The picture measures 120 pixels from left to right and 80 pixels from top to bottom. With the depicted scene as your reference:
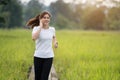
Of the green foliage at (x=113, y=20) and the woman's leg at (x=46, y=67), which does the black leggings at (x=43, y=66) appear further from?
the green foliage at (x=113, y=20)

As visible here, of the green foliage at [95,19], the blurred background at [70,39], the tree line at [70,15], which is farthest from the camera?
the green foliage at [95,19]

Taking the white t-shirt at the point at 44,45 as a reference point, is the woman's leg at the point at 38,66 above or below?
below

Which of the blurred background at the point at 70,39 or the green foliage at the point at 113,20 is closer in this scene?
the blurred background at the point at 70,39

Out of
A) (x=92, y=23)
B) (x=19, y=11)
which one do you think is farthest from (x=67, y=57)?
(x=92, y=23)

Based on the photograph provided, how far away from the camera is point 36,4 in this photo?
7212cm

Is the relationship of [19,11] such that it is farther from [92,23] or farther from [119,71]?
[119,71]

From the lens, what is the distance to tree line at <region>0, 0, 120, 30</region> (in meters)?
56.2

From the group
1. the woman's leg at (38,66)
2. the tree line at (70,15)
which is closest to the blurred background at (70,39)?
the tree line at (70,15)

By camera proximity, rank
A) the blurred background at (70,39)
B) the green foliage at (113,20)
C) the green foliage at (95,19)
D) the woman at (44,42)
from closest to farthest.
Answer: the woman at (44,42) < the blurred background at (70,39) < the green foliage at (113,20) < the green foliage at (95,19)

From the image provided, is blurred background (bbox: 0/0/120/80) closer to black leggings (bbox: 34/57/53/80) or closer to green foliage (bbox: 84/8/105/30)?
green foliage (bbox: 84/8/105/30)

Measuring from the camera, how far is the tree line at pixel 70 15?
56250 mm

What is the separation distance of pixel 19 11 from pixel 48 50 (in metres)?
50.0

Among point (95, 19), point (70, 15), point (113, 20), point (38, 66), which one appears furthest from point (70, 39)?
point (70, 15)

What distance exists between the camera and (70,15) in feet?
276
